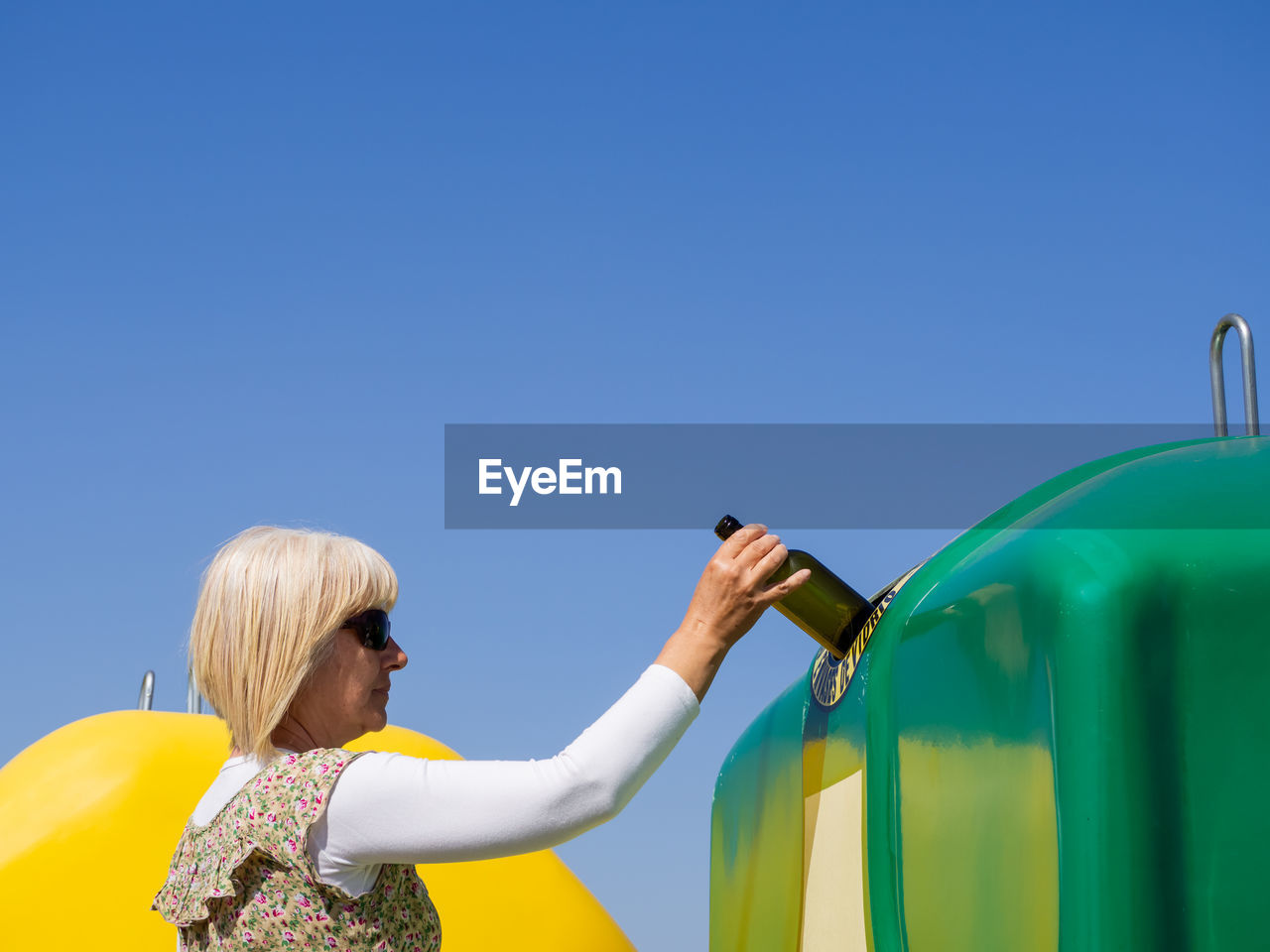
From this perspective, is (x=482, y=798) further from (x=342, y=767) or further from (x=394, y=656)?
(x=394, y=656)

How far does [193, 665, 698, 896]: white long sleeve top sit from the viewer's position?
1.71 m

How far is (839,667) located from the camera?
7.23 ft

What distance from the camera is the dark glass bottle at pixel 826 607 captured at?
80.5 inches

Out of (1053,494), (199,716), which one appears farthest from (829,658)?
(199,716)

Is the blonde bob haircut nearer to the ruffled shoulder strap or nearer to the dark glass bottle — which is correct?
the ruffled shoulder strap

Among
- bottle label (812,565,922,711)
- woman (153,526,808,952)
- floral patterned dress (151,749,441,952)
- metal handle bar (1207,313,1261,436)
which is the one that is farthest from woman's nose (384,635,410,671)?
metal handle bar (1207,313,1261,436)

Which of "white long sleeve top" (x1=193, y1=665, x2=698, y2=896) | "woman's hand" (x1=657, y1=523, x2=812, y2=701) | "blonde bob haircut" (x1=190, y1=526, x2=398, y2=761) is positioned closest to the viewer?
"white long sleeve top" (x1=193, y1=665, x2=698, y2=896)

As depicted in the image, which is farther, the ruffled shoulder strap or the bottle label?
the bottle label

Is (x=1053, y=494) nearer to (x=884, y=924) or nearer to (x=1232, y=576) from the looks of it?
(x=1232, y=576)

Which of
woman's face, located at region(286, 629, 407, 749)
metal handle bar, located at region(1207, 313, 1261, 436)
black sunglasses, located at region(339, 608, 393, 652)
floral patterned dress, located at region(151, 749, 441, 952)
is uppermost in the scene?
metal handle bar, located at region(1207, 313, 1261, 436)

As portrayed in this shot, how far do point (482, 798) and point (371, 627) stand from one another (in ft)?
1.51


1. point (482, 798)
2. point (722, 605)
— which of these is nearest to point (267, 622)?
point (482, 798)

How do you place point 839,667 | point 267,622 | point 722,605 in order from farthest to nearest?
point 839,667, point 267,622, point 722,605

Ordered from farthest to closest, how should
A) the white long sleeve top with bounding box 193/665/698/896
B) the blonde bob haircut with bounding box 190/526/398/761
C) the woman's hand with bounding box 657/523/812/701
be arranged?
the blonde bob haircut with bounding box 190/526/398/761 < the woman's hand with bounding box 657/523/812/701 < the white long sleeve top with bounding box 193/665/698/896
